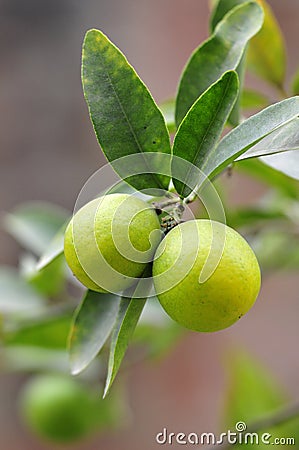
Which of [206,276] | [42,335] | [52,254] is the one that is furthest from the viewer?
[42,335]

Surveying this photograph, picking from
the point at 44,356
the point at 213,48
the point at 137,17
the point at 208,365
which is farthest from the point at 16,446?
the point at 213,48

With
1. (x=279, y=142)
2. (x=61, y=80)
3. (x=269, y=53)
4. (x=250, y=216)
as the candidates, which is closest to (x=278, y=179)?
(x=250, y=216)

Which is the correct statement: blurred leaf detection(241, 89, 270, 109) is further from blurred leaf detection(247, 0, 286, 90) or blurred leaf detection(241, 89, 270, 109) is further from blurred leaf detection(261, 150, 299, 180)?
blurred leaf detection(261, 150, 299, 180)

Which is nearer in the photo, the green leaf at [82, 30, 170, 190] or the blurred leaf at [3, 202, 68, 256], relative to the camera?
the green leaf at [82, 30, 170, 190]

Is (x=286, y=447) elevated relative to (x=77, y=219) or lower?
lower

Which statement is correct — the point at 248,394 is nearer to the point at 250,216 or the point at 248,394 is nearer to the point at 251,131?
the point at 250,216

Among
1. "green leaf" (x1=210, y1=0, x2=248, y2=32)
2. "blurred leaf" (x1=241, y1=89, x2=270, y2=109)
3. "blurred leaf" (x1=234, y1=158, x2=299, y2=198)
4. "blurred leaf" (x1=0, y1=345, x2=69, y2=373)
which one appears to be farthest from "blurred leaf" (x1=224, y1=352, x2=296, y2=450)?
"green leaf" (x1=210, y1=0, x2=248, y2=32)

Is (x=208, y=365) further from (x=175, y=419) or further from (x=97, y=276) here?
(x=97, y=276)
